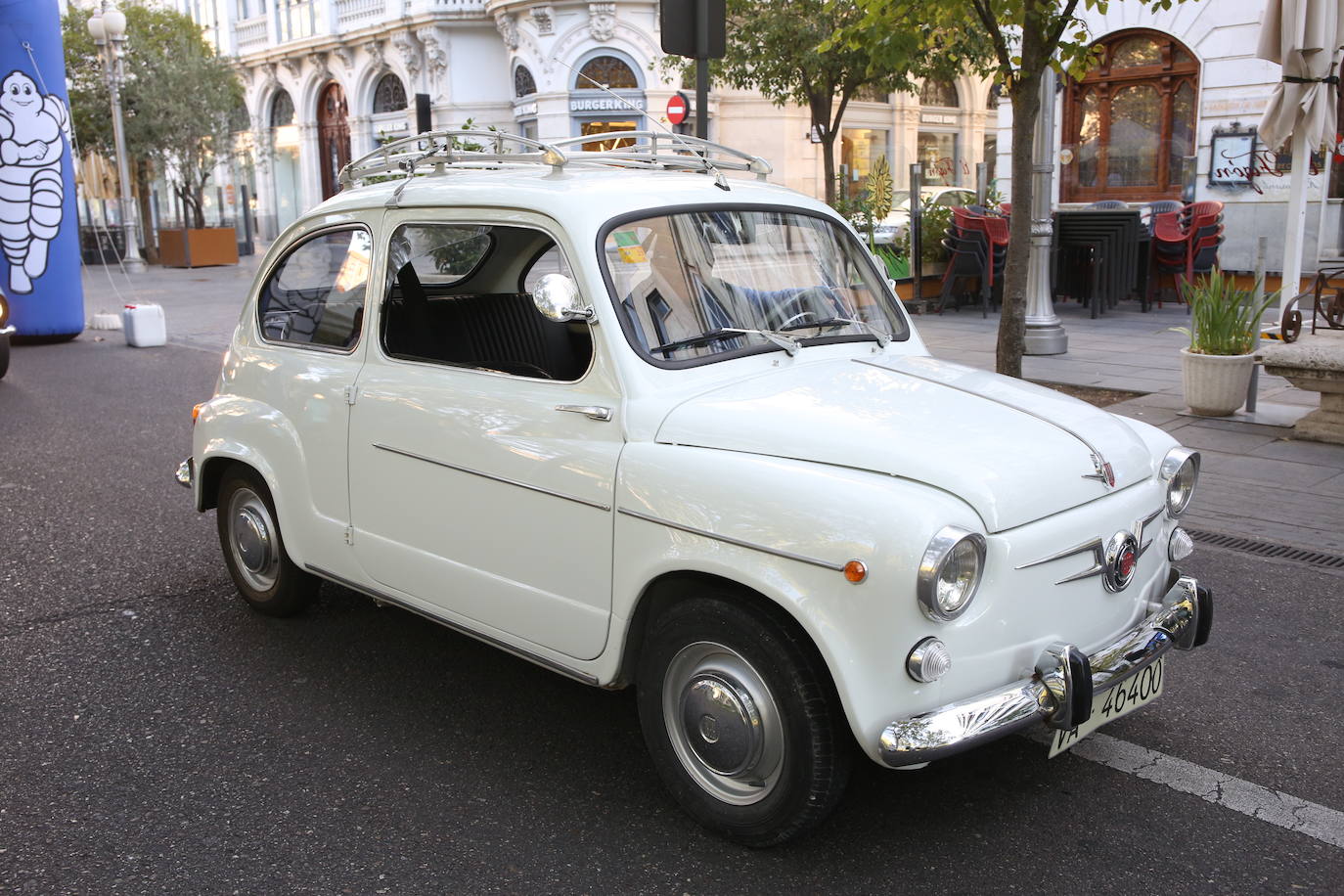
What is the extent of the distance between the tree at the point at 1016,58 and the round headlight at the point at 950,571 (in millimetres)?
5433

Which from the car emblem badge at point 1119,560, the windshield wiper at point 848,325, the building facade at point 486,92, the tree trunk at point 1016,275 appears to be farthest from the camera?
the building facade at point 486,92

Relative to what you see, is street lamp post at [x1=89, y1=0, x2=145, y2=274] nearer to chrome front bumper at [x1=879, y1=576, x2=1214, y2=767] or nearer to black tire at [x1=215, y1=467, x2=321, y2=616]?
black tire at [x1=215, y1=467, x2=321, y2=616]

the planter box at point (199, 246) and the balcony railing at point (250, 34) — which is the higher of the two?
the balcony railing at point (250, 34)

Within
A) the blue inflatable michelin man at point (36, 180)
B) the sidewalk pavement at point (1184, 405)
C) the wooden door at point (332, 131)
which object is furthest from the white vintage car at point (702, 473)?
the wooden door at point (332, 131)

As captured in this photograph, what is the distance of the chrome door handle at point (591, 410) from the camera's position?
3434mm

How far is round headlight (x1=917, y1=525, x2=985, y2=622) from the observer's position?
2740 millimetres

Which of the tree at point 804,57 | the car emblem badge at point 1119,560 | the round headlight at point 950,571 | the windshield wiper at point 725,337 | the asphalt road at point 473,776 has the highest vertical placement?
the tree at point 804,57

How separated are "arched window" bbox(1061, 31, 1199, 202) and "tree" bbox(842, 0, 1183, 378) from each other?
1006cm

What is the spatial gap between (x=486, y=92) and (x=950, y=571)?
35.5m

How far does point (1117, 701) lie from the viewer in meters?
3.29

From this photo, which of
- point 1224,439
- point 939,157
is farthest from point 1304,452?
point 939,157

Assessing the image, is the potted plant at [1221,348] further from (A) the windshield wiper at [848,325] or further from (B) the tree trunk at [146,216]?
(B) the tree trunk at [146,216]

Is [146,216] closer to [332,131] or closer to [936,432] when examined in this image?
[332,131]

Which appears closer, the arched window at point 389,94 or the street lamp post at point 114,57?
the street lamp post at point 114,57
